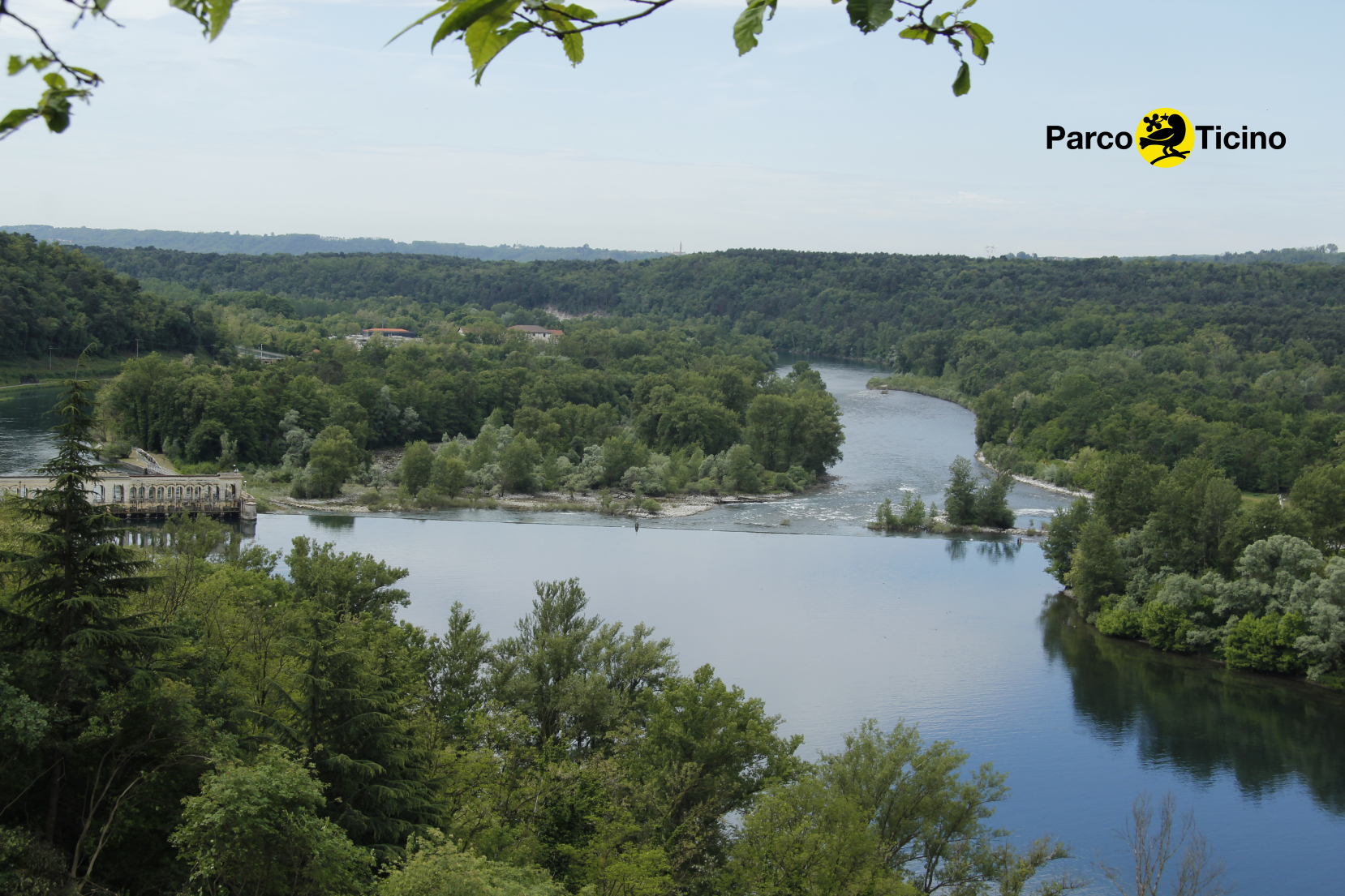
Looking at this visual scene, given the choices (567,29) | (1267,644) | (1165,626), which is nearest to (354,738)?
(567,29)

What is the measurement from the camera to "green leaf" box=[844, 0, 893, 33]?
1701mm

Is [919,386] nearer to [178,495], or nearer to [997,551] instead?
[997,551]

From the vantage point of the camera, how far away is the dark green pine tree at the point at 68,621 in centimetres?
859

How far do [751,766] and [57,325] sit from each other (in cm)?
5888

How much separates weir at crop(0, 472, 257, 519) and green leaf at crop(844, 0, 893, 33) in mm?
37284

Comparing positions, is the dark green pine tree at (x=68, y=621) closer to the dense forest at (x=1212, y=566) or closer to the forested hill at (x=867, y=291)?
the dense forest at (x=1212, y=566)

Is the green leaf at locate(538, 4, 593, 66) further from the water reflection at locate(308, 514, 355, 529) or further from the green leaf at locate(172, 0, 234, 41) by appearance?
the water reflection at locate(308, 514, 355, 529)

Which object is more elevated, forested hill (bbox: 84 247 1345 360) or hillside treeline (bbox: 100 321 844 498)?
forested hill (bbox: 84 247 1345 360)

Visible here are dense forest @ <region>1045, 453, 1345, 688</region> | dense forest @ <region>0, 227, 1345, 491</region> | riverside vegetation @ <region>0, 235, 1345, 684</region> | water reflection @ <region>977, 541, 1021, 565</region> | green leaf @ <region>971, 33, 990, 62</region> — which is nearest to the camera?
green leaf @ <region>971, 33, 990, 62</region>

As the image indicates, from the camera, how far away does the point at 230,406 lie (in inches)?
1746

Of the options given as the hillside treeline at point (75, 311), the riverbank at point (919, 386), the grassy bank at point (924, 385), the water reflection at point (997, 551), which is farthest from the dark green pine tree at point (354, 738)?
the riverbank at point (919, 386)

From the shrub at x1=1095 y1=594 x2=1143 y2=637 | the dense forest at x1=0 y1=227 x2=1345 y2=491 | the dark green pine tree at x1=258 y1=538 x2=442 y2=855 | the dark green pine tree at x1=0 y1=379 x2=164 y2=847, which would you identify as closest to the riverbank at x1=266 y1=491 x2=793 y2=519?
the dense forest at x1=0 y1=227 x2=1345 y2=491

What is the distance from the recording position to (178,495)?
3691cm

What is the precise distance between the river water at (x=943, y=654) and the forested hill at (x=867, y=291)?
122 ft
